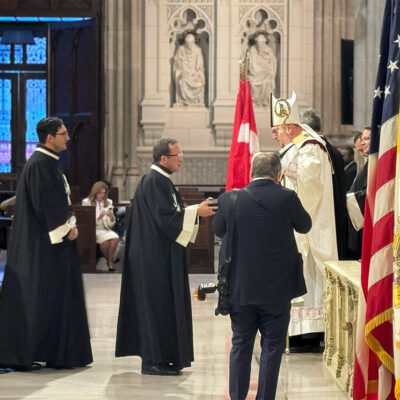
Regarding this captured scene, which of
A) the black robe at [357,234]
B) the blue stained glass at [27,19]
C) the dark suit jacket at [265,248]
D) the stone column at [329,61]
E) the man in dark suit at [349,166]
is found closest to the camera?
the dark suit jacket at [265,248]

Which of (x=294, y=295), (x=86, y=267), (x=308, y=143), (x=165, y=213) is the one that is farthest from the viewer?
(x=86, y=267)

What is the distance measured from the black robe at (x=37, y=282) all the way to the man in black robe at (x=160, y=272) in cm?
42

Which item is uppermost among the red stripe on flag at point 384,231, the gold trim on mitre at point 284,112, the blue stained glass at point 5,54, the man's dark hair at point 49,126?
the blue stained glass at point 5,54

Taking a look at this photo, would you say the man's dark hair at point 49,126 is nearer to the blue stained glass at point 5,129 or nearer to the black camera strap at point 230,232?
the black camera strap at point 230,232

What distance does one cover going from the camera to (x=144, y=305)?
7578 mm

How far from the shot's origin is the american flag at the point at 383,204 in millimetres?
4281

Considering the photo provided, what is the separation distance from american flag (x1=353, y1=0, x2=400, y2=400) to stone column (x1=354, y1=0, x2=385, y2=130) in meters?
9.11

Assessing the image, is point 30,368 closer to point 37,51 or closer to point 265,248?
point 265,248

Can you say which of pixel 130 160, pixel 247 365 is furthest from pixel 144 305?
pixel 130 160

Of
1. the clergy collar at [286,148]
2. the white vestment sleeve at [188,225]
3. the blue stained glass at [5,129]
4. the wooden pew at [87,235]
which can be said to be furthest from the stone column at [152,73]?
the white vestment sleeve at [188,225]

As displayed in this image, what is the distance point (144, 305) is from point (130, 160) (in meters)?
11.9

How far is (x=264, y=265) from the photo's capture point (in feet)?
19.3

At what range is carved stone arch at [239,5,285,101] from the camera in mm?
19234

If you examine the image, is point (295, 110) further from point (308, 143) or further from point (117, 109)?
point (117, 109)
